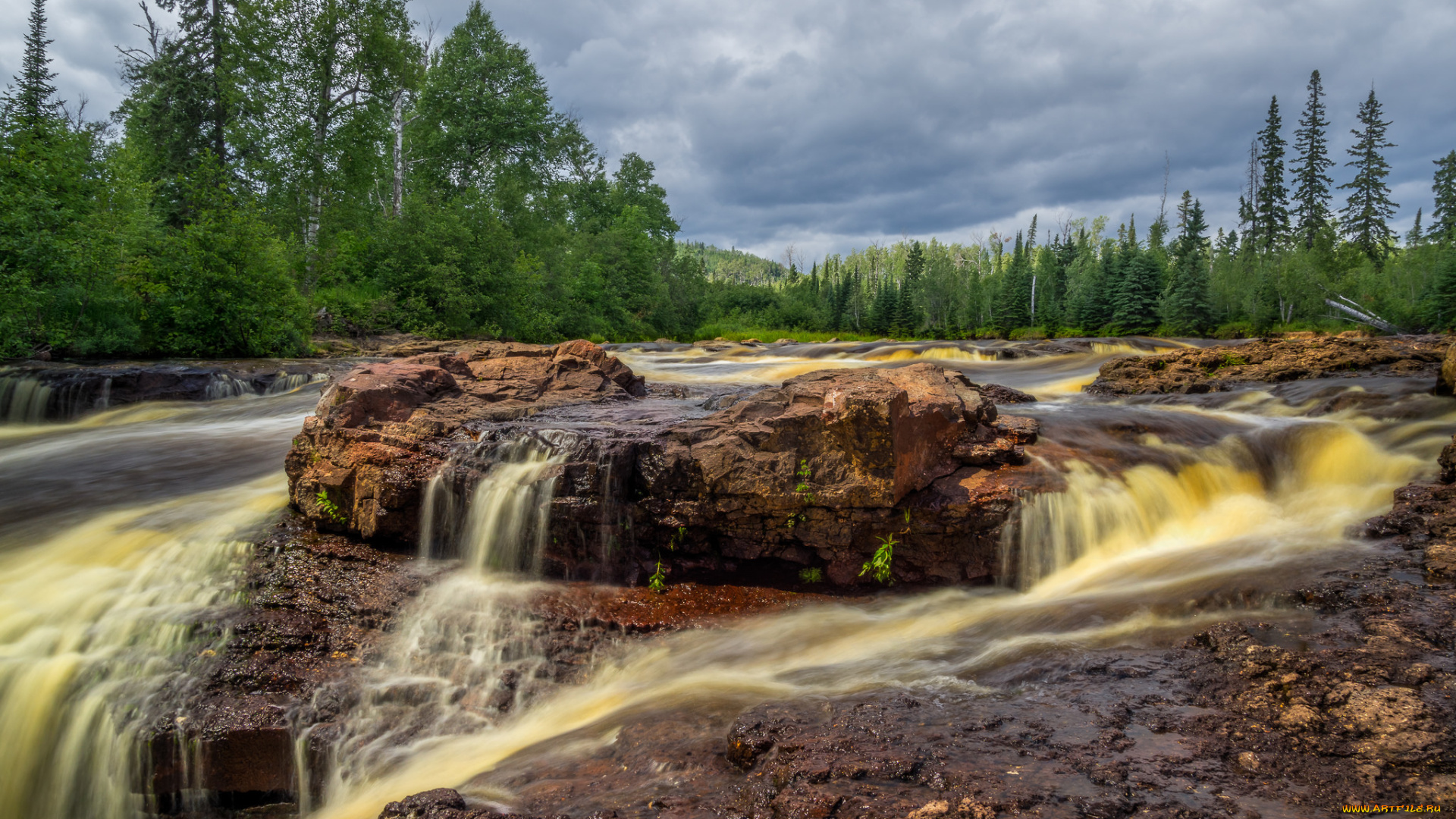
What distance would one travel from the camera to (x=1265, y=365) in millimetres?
11484

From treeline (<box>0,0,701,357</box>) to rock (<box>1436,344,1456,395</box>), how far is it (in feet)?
73.3

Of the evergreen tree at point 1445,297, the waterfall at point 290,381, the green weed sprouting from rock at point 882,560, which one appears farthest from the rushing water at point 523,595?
the evergreen tree at point 1445,297

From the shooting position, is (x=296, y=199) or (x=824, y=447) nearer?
(x=824, y=447)

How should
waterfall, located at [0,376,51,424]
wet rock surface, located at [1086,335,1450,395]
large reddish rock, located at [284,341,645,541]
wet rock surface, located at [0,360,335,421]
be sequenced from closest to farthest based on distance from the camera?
large reddish rock, located at [284,341,645,541], wet rock surface, located at [1086,335,1450,395], waterfall, located at [0,376,51,424], wet rock surface, located at [0,360,335,421]

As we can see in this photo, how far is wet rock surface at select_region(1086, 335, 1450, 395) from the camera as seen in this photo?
10820mm

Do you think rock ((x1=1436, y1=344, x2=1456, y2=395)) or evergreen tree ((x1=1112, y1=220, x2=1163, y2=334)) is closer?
rock ((x1=1436, y1=344, x2=1456, y2=395))

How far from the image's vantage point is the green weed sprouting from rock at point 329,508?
5883 mm

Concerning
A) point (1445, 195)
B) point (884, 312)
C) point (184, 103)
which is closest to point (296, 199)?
point (184, 103)

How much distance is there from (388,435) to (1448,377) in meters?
12.8

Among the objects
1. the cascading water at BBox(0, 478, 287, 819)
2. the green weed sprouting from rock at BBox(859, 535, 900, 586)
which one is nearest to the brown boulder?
the green weed sprouting from rock at BBox(859, 535, 900, 586)

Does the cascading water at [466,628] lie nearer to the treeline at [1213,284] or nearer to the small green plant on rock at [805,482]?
the small green plant on rock at [805,482]

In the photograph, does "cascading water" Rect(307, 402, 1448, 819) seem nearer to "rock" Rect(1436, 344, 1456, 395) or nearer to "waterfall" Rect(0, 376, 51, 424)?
"rock" Rect(1436, 344, 1456, 395)

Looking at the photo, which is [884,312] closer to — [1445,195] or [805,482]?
[1445,195]

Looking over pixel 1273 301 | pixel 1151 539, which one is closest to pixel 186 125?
pixel 1151 539
